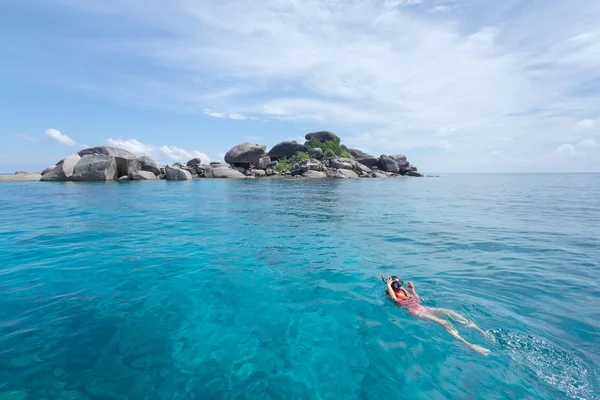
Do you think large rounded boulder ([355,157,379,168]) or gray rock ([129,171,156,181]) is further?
large rounded boulder ([355,157,379,168])

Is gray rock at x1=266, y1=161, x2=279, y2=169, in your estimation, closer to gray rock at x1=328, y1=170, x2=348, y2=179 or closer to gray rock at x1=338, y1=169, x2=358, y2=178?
gray rock at x1=328, y1=170, x2=348, y2=179

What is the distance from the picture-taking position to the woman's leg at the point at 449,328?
459 centimetres

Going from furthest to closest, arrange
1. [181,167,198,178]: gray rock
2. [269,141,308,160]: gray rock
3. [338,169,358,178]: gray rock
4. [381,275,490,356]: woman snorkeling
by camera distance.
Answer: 1. [269,141,308,160]: gray rock
2. [338,169,358,178]: gray rock
3. [181,167,198,178]: gray rock
4. [381,275,490,356]: woman snorkeling

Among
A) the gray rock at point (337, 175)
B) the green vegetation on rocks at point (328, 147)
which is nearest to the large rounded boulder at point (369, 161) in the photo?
the green vegetation on rocks at point (328, 147)

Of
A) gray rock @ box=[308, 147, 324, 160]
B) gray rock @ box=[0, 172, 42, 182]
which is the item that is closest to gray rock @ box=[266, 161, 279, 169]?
gray rock @ box=[308, 147, 324, 160]

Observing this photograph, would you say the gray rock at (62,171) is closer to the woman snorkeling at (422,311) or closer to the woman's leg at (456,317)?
the woman snorkeling at (422,311)

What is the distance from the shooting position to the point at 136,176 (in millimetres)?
38906

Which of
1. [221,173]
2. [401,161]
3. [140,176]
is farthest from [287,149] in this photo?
[140,176]

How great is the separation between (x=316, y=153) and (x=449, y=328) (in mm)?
57778

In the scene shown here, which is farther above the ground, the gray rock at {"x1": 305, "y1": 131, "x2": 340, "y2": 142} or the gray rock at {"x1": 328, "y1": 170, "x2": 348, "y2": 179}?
the gray rock at {"x1": 305, "y1": 131, "x2": 340, "y2": 142}

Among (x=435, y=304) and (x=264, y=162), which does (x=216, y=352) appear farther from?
(x=264, y=162)

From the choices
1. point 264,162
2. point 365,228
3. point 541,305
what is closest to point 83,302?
point 541,305

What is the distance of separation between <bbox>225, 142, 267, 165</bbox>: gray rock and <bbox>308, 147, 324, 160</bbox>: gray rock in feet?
39.2

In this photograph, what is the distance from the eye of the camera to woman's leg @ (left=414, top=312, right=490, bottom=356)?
4.59 m
